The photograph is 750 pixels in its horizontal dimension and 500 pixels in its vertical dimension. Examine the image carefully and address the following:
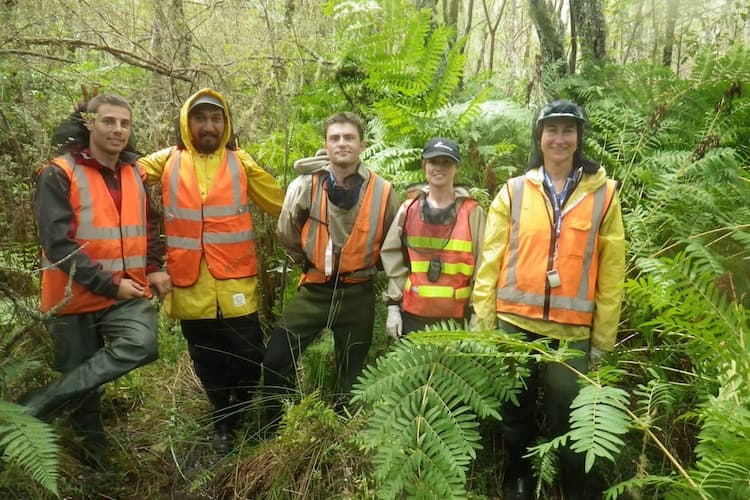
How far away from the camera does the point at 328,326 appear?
144 inches

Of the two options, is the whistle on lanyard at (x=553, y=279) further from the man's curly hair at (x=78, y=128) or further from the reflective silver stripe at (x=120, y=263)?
the man's curly hair at (x=78, y=128)

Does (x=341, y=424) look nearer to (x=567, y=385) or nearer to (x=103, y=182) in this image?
(x=567, y=385)

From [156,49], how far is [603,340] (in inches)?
186

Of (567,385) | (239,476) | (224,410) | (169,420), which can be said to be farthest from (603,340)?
(169,420)

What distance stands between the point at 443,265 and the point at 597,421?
153 cm

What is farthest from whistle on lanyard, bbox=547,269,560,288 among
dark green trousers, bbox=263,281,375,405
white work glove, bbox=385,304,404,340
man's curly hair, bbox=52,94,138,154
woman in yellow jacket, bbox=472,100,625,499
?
man's curly hair, bbox=52,94,138,154

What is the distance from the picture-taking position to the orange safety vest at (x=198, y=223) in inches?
141

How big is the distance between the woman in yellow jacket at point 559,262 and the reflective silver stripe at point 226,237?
64.6 inches

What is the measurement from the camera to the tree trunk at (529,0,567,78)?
519cm

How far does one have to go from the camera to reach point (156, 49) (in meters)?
5.18

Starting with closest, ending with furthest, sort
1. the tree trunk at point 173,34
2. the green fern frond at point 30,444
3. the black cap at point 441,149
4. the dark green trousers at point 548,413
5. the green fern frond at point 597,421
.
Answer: the green fern frond at point 597,421
the green fern frond at point 30,444
the dark green trousers at point 548,413
the black cap at point 441,149
the tree trunk at point 173,34

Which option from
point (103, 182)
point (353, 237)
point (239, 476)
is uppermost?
point (103, 182)

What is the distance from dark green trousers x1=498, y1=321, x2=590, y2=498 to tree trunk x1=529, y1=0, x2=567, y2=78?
326 cm

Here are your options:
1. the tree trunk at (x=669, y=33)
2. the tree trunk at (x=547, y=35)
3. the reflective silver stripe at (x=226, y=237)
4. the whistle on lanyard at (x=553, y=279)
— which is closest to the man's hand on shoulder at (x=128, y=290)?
the reflective silver stripe at (x=226, y=237)
